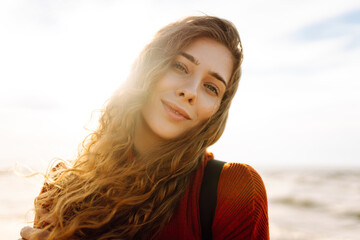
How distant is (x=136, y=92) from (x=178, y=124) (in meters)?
0.44

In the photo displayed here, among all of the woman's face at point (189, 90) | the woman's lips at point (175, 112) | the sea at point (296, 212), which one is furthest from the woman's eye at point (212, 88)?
the sea at point (296, 212)

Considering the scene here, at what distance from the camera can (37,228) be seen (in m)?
2.08

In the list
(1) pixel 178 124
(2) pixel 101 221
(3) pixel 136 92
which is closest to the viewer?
(2) pixel 101 221

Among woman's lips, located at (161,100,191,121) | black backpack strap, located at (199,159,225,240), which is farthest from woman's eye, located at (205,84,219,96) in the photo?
black backpack strap, located at (199,159,225,240)

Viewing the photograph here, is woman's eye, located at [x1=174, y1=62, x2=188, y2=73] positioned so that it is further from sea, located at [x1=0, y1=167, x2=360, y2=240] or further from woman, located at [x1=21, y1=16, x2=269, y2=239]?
sea, located at [x1=0, y1=167, x2=360, y2=240]

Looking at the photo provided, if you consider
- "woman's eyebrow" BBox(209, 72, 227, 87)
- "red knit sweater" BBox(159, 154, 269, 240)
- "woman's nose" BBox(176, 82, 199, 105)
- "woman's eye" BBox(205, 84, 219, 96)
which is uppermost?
"woman's eyebrow" BBox(209, 72, 227, 87)

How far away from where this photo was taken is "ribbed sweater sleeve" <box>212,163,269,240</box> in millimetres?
1701

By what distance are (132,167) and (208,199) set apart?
65cm

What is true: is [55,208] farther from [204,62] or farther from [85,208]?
[204,62]

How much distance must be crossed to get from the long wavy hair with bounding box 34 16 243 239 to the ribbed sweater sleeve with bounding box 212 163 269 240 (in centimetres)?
35

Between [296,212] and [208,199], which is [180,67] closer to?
[208,199]

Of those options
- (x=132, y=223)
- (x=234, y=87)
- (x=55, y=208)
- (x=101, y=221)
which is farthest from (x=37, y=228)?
(x=234, y=87)

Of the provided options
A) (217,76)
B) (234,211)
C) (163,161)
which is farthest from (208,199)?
(217,76)

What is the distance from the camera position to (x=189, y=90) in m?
2.00
